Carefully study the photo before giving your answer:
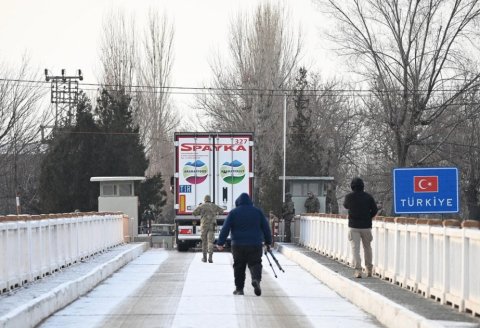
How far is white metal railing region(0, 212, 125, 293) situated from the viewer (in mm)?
18094

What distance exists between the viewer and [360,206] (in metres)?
21.7

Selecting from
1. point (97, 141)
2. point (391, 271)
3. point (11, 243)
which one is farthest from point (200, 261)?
point (97, 141)

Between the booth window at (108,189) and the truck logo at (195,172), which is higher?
the truck logo at (195,172)

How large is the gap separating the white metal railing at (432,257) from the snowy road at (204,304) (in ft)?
3.75

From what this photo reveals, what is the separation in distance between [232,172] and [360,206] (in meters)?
17.3

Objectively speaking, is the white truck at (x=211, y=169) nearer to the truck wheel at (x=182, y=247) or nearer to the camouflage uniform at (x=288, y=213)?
the truck wheel at (x=182, y=247)

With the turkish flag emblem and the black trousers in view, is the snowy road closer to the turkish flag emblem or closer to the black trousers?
the black trousers

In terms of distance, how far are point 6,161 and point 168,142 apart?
35.5 meters

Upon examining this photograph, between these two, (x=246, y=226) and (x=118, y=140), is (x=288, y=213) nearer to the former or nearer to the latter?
(x=118, y=140)

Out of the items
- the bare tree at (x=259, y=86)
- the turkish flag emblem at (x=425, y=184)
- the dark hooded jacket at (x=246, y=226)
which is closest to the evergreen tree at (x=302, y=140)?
the bare tree at (x=259, y=86)

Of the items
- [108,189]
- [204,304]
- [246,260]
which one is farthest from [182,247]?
[204,304]

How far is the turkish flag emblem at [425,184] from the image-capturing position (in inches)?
793

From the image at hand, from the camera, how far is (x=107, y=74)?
259 feet

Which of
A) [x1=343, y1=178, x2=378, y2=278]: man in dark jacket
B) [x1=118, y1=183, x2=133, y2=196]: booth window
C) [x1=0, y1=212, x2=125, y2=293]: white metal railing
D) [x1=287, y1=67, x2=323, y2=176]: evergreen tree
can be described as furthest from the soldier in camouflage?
[x1=287, y1=67, x2=323, y2=176]: evergreen tree
